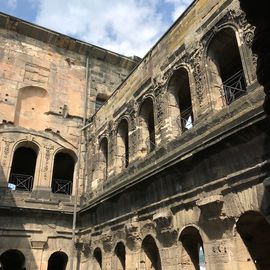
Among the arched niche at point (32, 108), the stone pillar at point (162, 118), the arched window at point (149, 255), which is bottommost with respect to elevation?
the arched window at point (149, 255)

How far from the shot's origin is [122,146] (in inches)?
421

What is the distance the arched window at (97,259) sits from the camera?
407 inches

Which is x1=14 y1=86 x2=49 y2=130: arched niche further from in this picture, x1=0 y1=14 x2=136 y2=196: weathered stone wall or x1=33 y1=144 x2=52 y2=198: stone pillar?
x1=33 y1=144 x2=52 y2=198: stone pillar

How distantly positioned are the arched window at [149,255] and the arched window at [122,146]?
2825mm

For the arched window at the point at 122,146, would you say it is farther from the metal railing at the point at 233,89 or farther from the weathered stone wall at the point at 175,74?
the metal railing at the point at 233,89

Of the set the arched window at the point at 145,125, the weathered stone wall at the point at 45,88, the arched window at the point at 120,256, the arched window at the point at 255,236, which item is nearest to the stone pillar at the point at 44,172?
the weathered stone wall at the point at 45,88

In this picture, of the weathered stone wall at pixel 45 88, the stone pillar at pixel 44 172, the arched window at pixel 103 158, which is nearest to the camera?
the arched window at pixel 103 158

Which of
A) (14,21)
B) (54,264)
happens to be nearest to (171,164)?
(54,264)

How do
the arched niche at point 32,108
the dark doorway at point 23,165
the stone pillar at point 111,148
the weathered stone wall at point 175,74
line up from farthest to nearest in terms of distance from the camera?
the dark doorway at point 23,165 → the arched niche at point 32,108 → the stone pillar at point 111,148 → the weathered stone wall at point 175,74

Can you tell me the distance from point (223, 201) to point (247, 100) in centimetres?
180

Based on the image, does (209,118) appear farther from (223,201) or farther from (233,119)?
(223,201)

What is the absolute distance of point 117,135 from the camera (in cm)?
1081

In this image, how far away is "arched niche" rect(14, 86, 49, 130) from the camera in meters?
12.8

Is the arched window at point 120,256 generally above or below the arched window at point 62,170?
below
